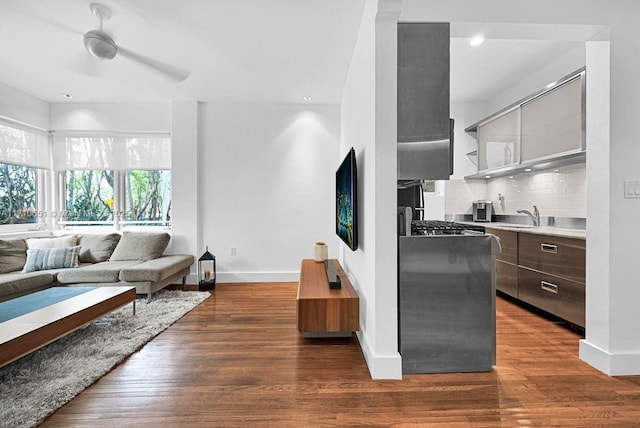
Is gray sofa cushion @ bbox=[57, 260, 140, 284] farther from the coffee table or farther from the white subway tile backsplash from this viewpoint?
the white subway tile backsplash

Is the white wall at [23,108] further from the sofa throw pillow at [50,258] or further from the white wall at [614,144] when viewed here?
the white wall at [614,144]

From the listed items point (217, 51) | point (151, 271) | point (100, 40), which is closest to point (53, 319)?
point (151, 271)

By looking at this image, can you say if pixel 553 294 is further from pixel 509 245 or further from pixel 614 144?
pixel 614 144

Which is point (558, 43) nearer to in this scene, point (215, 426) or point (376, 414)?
point (376, 414)

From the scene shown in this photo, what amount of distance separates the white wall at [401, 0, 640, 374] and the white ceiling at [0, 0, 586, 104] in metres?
0.16

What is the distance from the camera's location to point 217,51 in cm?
321

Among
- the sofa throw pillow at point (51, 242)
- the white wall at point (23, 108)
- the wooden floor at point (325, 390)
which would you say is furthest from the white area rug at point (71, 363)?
the white wall at point (23, 108)

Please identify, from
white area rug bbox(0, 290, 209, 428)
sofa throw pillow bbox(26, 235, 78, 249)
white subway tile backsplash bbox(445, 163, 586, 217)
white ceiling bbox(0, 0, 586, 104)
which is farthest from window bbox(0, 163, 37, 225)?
white subway tile backsplash bbox(445, 163, 586, 217)

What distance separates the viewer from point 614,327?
2.10 m

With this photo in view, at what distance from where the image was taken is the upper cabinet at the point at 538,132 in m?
2.90

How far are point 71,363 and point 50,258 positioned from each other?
2.14m

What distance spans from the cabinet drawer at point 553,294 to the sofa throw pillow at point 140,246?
4265mm

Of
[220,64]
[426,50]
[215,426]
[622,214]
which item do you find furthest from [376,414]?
[220,64]

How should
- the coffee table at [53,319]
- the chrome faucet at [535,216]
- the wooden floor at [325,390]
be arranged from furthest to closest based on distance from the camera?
the chrome faucet at [535,216]
the coffee table at [53,319]
the wooden floor at [325,390]
